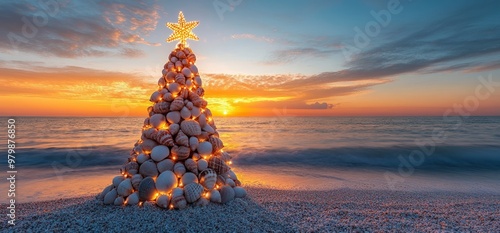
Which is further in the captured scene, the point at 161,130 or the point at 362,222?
the point at 161,130

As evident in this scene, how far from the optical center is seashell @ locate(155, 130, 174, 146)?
17.7 feet

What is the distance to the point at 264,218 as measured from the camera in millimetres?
5223

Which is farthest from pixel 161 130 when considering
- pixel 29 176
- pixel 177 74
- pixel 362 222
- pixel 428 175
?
pixel 428 175

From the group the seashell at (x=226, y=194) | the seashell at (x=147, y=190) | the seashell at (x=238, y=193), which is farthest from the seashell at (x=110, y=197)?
the seashell at (x=238, y=193)

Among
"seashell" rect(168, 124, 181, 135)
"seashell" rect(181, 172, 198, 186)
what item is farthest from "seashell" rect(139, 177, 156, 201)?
"seashell" rect(168, 124, 181, 135)

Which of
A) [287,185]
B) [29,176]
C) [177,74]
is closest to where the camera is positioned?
[177,74]

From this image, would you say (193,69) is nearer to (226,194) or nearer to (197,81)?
(197,81)

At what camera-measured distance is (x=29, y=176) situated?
37.4ft

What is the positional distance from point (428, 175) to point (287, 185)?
7255 millimetres

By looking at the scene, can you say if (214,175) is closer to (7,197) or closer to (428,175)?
(7,197)

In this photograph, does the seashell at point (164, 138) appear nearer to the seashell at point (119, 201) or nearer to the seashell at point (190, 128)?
the seashell at point (190, 128)

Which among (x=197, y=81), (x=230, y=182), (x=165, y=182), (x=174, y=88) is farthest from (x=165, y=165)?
(x=197, y=81)

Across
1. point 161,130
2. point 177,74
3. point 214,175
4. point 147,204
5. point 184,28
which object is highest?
point 184,28

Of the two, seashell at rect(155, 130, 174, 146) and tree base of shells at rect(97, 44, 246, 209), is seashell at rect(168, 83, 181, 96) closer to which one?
tree base of shells at rect(97, 44, 246, 209)
